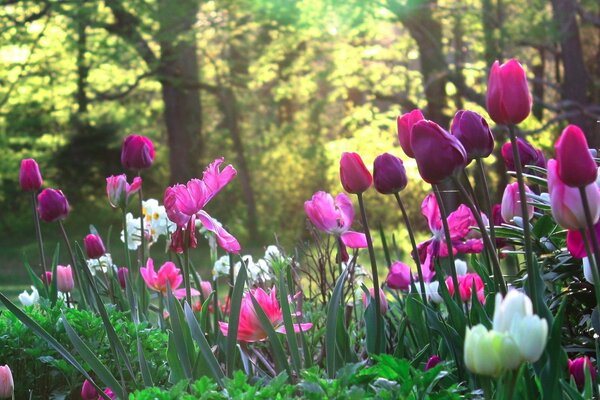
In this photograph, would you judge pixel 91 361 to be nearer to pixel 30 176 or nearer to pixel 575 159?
pixel 575 159

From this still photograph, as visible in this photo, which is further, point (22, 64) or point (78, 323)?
point (22, 64)

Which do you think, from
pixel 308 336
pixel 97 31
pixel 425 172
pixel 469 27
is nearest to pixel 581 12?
pixel 469 27

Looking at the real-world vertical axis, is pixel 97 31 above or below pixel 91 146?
above

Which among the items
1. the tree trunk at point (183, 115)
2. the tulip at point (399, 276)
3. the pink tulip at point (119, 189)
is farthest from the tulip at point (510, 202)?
the tree trunk at point (183, 115)

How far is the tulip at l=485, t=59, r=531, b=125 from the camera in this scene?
1.40 meters

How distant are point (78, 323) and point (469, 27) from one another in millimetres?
11741

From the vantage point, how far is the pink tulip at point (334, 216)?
6.82 ft

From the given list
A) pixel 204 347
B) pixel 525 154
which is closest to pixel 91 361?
pixel 204 347

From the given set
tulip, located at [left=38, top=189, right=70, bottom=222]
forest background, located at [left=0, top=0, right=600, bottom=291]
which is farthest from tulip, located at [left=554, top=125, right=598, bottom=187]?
forest background, located at [left=0, top=0, right=600, bottom=291]

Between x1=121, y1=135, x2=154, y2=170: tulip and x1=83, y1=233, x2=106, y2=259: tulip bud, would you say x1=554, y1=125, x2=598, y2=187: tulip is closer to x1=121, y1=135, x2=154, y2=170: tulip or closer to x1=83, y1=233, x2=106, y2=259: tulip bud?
x1=121, y1=135, x2=154, y2=170: tulip

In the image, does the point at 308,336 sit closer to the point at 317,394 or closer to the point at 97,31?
the point at 317,394

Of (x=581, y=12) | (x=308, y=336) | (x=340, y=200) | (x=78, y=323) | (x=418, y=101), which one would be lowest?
(x=308, y=336)

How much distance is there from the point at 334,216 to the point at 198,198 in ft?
1.65

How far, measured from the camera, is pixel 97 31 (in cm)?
1516
